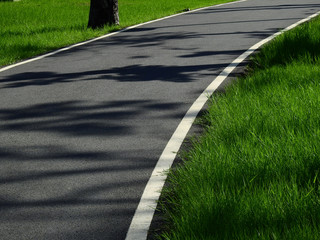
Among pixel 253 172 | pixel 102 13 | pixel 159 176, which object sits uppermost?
pixel 102 13

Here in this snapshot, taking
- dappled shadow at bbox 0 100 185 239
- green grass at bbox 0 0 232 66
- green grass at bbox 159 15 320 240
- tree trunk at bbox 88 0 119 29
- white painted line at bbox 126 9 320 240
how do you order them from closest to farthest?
green grass at bbox 159 15 320 240 → white painted line at bbox 126 9 320 240 → dappled shadow at bbox 0 100 185 239 → green grass at bbox 0 0 232 66 → tree trunk at bbox 88 0 119 29

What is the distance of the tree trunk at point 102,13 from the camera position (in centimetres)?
1664

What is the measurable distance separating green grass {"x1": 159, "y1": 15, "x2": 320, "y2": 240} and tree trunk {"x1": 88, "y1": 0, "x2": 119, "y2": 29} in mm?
9841

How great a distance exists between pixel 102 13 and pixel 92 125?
10.4 metres

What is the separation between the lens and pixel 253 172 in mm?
4551

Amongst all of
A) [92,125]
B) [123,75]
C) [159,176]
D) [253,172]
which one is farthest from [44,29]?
[253,172]

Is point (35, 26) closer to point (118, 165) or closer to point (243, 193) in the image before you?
A: point (118, 165)

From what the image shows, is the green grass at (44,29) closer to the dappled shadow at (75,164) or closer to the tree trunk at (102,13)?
the tree trunk at (102,13)

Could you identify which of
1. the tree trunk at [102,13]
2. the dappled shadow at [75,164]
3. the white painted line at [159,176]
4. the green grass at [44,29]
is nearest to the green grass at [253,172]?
the white painted line at [159,176]

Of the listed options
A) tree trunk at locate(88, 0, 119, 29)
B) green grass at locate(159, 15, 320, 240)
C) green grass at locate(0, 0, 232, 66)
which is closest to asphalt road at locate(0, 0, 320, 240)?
green grass at locate(159, 15, 320, 240)

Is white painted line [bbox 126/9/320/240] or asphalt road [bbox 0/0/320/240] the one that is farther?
asphalt road [bbox 0/0/320/240]

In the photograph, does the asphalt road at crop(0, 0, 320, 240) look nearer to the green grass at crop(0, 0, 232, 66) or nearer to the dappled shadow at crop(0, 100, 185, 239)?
the dappled shadow at crop(0, 100, 185, 239)

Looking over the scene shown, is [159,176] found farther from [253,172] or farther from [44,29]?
[44,29]

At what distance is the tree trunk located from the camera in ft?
54.6
